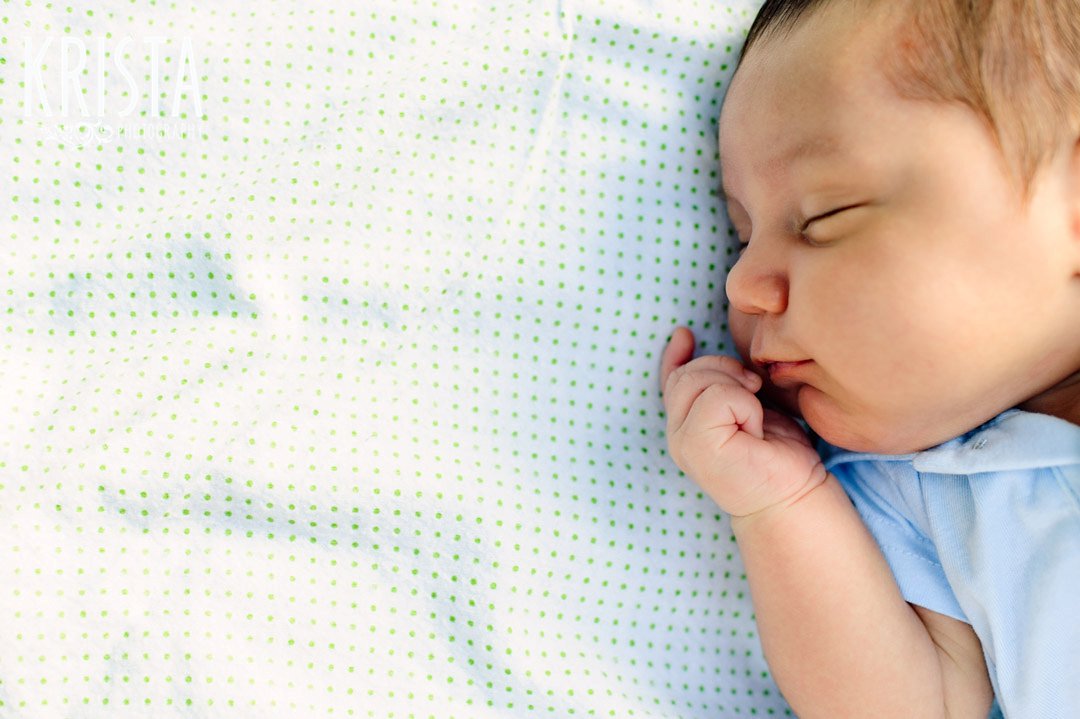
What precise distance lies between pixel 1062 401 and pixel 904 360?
285mm

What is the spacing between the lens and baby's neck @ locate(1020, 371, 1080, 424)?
3.91 ft

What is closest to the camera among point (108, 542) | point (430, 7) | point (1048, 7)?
point (1048, 7)

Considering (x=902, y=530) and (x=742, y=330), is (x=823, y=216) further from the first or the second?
(x=902, y=530)

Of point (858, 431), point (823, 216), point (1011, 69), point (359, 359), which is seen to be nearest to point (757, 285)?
point (823, 216)

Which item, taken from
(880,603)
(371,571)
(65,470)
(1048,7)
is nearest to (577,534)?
(371,571)

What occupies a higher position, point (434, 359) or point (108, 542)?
point (434, 359)

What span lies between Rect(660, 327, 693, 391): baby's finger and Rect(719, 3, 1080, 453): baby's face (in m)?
0.11

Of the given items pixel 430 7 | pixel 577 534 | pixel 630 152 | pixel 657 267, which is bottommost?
pixel 577 534

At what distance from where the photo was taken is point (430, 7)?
125cm

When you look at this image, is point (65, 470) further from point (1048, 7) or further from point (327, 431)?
point (1048, 7)

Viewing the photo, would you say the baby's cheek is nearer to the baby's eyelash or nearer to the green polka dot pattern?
the green polka dot pattern

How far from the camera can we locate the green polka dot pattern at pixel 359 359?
1.15 m

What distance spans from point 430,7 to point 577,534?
2.22ft

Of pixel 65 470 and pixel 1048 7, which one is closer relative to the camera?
pixel 1048 7
